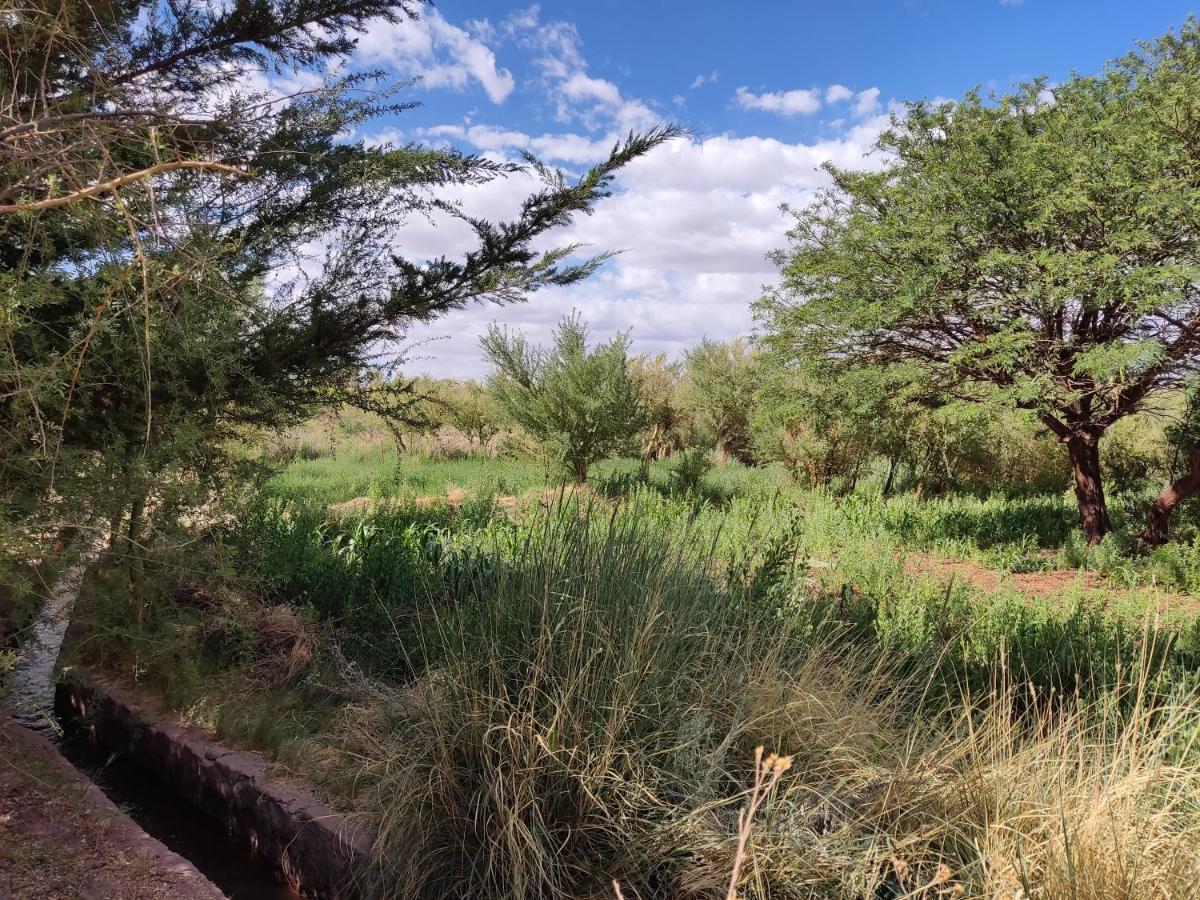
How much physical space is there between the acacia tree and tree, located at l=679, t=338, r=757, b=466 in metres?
11.0

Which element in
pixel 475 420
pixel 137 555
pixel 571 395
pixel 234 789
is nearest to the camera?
pixel 234 789

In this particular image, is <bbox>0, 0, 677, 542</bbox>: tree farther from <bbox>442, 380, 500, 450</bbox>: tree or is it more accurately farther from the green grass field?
<bbox>442, 380, 500, 450</bbox>: tree

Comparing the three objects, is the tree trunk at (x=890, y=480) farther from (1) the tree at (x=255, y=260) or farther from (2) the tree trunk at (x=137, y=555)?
(2) the tree trunk at (x=137, y=555)

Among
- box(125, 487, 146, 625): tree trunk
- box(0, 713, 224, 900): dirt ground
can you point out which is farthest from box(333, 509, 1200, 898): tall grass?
box(125, 487, 146, 625): tree trunk

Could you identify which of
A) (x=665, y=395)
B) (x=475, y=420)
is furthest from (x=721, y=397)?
(x=475, y=420)

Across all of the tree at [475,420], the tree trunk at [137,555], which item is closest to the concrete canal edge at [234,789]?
the tree trunk at [137,555]

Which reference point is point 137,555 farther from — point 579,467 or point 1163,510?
point 1163,510

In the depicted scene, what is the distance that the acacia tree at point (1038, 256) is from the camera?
6613mm

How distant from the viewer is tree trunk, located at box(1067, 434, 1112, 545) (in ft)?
27.7

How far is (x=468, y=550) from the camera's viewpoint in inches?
201

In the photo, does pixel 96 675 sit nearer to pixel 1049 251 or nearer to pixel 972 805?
pixel 972 805

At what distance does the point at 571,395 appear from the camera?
1188 cm

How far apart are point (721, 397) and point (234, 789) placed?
18014mm

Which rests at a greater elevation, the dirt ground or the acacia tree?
the acacia tree
